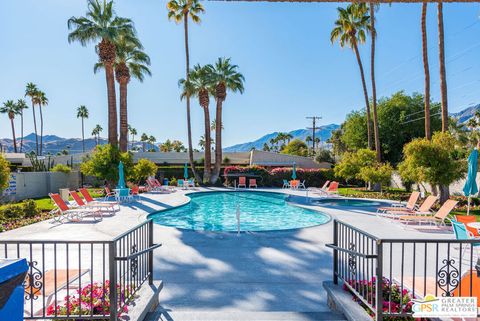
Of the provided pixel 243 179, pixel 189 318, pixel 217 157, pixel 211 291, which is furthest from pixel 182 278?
pixel 217 157

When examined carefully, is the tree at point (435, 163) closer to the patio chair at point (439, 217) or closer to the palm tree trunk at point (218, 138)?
the patio chair at point (439, 217)

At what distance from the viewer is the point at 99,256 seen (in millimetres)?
6766

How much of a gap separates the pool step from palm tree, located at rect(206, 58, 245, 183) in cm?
2366

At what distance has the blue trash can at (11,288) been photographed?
7.42 ft

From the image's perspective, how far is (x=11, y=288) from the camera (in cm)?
234

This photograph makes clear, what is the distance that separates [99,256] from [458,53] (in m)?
28.8

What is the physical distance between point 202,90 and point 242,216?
1676 cm

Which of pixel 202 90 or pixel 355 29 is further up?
pixel 355 29

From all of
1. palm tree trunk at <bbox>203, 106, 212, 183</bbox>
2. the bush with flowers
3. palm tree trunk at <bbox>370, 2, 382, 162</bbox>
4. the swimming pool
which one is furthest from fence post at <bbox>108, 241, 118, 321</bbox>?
palm tree trunk at <bbox>203, 106, 212, 183</bbox>

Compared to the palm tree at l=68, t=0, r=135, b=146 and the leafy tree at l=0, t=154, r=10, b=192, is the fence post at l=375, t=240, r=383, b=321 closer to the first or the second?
the leafy tree at l=0, t=154, r=10, b=192

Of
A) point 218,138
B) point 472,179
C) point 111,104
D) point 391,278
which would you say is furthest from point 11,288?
point 218,138

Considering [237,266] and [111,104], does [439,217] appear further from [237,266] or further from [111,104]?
[111,104]

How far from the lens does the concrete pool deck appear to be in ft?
14.4

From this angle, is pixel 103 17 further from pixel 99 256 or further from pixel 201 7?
pixel 99 256
